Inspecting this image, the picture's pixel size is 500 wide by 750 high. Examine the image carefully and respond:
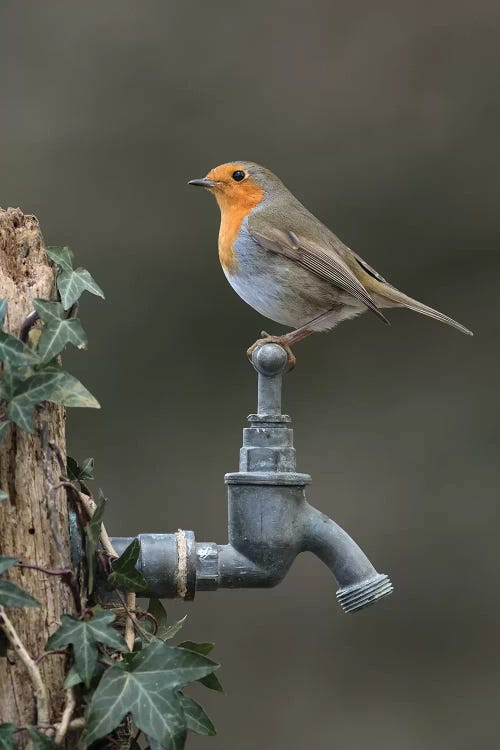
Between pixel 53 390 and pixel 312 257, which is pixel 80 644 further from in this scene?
pixel 312 257

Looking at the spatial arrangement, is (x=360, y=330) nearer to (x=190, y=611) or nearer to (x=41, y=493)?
(x=190, y=611)

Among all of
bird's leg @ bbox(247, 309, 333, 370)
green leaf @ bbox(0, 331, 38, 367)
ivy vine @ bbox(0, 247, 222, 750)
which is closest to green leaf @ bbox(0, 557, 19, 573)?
ivy vine @ bbox(0, 247, 222, 750)

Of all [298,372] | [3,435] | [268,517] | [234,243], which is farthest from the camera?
[298,372]

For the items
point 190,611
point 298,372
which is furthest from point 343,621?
point 298,372

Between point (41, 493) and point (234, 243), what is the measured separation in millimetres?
1270

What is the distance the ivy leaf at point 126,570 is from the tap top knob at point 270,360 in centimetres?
43

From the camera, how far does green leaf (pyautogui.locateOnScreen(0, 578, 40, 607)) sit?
1299mm

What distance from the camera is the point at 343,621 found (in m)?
4.58

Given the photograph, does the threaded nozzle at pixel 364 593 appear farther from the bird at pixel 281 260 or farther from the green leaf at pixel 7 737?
the bird at pixel 281 260

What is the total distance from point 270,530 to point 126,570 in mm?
349

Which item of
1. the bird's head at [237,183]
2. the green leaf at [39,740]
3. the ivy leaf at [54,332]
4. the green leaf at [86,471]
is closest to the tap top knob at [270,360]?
the green leaf at [86,471]

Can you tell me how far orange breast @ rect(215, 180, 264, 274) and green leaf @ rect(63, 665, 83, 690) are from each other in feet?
4.58

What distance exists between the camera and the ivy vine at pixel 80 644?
1.34m

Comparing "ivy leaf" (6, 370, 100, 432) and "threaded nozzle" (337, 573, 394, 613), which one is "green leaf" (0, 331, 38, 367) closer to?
"ivy leaf" (6, 370, 100, 432)
